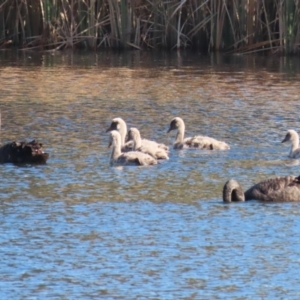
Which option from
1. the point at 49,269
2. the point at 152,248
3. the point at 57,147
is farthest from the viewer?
the point at 57,147

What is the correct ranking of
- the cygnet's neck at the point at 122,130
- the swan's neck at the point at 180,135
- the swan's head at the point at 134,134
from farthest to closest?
the cygnet's neck at the point at 122,130 → the swan's neck at the point at 180,135 → the swan's head at the point at 134,134

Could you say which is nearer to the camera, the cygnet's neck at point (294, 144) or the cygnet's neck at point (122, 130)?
the cygnet's neck at point (294, 144)

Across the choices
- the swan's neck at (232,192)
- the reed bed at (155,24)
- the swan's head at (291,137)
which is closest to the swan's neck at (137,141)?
the swan's head at (291,137)

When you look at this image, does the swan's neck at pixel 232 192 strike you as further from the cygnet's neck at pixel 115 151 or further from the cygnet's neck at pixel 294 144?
the cygnet's neck at pixel 294 144

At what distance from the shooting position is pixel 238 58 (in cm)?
2223

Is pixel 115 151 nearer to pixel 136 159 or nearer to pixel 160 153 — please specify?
pixel 136 159

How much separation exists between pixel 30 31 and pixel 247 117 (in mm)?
9894

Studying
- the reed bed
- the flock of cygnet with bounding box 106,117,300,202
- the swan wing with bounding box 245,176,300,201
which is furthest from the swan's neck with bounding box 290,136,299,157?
the reed bed

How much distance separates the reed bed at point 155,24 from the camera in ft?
72.0

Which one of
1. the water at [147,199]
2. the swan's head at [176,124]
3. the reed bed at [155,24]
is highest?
the reed bed at [155,24]

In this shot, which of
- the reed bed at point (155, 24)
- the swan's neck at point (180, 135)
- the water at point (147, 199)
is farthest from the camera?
the reed bed at point (155, 24)

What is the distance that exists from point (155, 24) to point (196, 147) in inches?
418

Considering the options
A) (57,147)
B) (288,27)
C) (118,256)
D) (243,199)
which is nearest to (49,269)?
(118,256)

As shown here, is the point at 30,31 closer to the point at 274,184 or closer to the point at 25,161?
the point at 25,161
